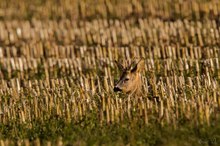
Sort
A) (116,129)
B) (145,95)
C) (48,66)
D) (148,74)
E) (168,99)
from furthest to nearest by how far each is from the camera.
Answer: (48,66) < (148,74) < (145,95) < (168,99) < (116,129)

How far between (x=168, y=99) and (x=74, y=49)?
10349 millimetres

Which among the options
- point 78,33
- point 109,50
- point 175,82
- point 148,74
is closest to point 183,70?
point 148,74

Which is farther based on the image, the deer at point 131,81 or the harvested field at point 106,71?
the deer at point 131,81

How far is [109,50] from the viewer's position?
2620cm

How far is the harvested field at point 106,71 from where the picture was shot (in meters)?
16.5

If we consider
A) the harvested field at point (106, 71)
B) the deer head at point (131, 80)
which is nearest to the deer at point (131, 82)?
the deer head at point (131, 80)

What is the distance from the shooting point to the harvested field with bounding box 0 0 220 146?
1652cm

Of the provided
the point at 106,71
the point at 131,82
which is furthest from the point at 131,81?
the point at 106,71

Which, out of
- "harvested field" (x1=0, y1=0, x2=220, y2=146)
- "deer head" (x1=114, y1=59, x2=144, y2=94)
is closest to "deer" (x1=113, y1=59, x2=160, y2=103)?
"deer head" (x1=114, y1=59, x2=144, y2=94)

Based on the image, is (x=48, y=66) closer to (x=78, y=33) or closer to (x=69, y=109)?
(x=78, y=33)

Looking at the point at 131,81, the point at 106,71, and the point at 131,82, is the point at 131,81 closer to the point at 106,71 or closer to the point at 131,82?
the point at 131,82

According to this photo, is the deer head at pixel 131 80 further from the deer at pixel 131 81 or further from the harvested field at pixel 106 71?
the harvested field at pixel 106 71

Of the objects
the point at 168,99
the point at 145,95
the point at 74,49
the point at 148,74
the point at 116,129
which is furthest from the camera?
the point at 74,49

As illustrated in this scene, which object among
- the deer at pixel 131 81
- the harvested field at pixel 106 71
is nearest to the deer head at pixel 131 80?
the deer at pixel 131 81
